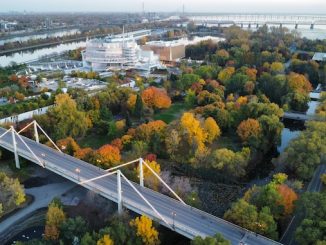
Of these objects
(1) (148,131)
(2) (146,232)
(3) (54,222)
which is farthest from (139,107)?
(2) (146,232)

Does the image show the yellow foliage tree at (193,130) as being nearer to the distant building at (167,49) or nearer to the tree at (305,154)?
the tree at (305,154)

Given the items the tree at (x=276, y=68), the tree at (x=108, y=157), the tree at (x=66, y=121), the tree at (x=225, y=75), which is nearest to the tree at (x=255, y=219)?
the tree at (x=108, y=157)

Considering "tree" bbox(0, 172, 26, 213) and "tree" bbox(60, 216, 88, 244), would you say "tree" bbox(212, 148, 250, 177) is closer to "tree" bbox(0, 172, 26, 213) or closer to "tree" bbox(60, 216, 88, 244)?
"tree" bbox(60, 216, 88, 244)

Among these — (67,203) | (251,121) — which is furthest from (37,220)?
(251,121)

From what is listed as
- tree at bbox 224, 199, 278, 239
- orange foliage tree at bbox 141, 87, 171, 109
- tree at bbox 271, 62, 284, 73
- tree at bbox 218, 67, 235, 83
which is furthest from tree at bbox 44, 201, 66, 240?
tree at bbox 271, 62, 284, 73

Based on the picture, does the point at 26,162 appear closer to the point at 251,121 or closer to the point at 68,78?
the point at 251,121
